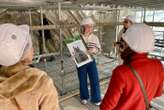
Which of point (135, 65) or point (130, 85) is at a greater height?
point (135, 65)

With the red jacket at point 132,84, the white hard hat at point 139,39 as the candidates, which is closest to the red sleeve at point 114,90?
the red jacket at point 132,84

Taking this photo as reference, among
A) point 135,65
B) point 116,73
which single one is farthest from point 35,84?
point 135,65

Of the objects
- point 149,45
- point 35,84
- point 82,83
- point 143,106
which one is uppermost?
point 149,45

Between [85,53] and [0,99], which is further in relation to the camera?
[85,53]

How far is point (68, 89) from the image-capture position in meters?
3.38

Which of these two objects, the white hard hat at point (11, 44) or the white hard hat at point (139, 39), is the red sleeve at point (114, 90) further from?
the white hard hat at point (11, 44)

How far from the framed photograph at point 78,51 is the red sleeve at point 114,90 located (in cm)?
128

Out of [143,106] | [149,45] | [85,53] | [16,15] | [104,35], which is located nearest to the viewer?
[149,45]

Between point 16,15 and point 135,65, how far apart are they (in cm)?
481

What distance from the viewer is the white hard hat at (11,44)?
95 cm

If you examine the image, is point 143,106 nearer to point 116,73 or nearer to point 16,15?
point 116,73

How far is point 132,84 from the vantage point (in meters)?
1.31

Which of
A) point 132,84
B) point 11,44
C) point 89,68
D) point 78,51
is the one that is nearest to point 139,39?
point 132,84

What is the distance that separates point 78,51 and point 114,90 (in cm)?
140
